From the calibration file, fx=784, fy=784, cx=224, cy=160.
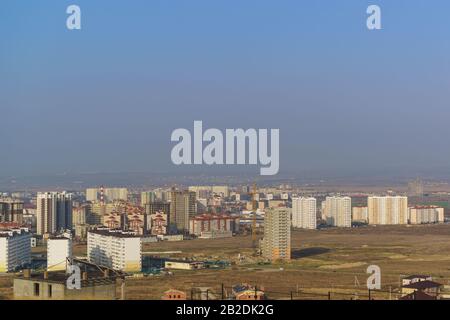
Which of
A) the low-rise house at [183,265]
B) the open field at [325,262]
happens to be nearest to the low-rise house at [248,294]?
the open field at [325,262]

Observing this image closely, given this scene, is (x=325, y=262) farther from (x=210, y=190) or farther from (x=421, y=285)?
(x=210, y=190)

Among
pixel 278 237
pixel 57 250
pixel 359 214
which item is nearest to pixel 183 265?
pixel 57 250

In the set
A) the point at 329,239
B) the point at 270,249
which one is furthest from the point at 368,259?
the point at 329,239

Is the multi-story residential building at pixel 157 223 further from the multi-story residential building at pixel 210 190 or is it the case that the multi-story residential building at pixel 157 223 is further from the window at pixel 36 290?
the window at pixel 36 290

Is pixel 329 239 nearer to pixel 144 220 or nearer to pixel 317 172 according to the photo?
pixel 144 220

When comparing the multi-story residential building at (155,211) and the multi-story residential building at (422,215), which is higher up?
the multi-story residential building at (155,211)

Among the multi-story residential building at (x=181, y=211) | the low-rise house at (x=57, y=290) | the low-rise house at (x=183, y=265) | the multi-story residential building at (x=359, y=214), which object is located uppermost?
the low-rise house at (x=57, y=290)
